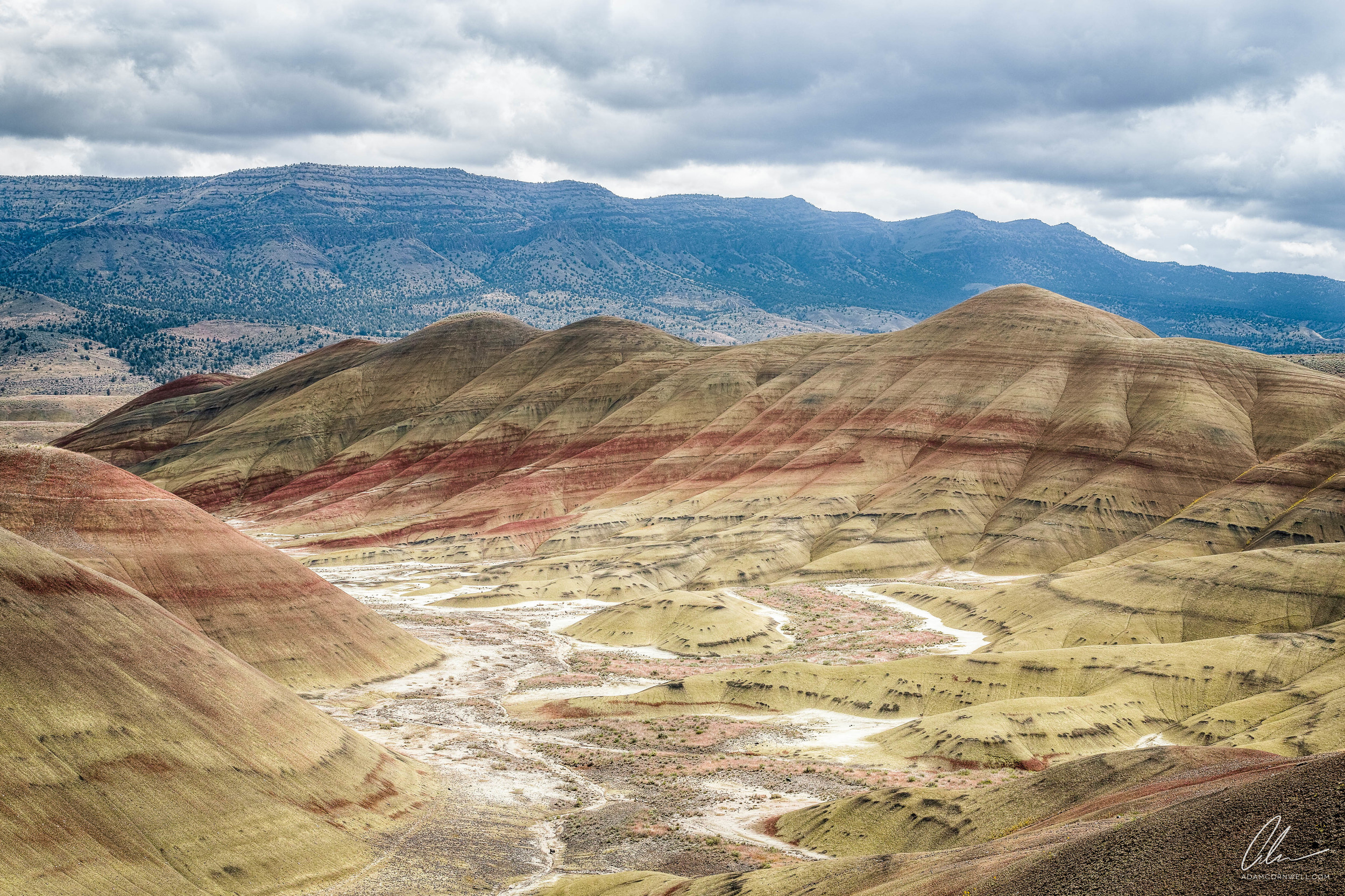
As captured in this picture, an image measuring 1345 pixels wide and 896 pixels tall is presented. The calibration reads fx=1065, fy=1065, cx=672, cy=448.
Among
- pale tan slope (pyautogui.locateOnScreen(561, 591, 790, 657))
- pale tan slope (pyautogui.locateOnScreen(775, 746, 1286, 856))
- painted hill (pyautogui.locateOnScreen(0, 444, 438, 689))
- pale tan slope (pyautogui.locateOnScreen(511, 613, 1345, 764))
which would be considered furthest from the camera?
pale tan slope (pyautogui.locateOnScreen(561, 591, 790, 657))

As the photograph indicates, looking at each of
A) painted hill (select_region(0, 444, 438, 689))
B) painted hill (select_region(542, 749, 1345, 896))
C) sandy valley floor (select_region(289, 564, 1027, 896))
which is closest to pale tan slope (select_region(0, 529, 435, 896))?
sandy valley floor (select_region(289, 564, 1027, 896))

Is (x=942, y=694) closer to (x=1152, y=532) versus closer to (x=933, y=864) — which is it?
(x=933, y=864)

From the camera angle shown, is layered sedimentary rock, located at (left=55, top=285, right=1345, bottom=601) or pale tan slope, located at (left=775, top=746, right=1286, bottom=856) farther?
layered sedimentary rock, located at (left=55, top=285, right=1345, bottom=601)

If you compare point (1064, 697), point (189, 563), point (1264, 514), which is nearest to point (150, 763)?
point (189, 563)

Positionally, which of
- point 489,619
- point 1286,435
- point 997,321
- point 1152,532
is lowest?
point 489,619

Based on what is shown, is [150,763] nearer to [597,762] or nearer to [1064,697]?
[597,762]

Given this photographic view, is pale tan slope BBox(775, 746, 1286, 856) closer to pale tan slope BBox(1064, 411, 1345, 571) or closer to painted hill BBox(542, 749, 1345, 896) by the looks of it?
painted hill BBox(542, 749, 1345, 896)

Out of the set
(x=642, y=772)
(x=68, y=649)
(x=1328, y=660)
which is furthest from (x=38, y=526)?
(x=1328, y=660)
